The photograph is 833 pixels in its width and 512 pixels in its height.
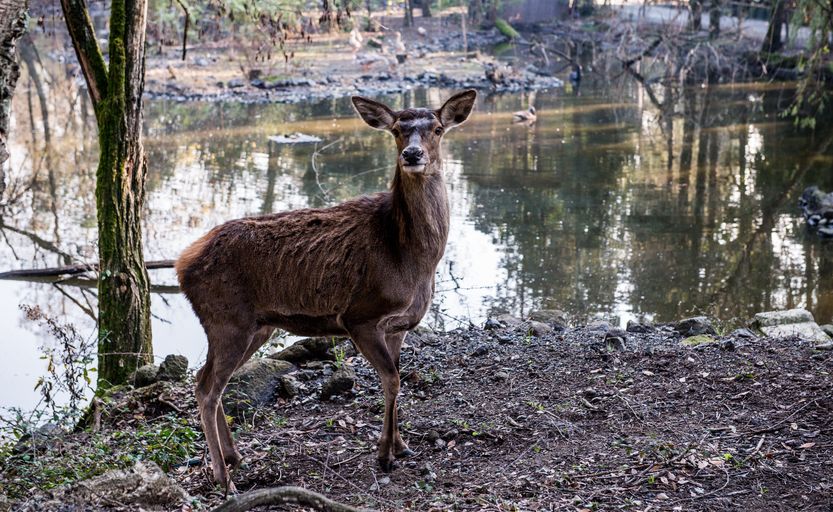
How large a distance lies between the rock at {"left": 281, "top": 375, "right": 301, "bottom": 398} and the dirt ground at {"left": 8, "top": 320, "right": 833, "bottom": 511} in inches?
2.4

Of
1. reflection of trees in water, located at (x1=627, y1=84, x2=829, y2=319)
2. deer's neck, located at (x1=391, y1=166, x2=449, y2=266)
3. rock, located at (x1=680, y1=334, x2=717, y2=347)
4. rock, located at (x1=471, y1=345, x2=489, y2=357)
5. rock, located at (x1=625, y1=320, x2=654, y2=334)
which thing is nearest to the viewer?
deer's neck, located at (x1=391, y1=166, x2=449, y2=266)

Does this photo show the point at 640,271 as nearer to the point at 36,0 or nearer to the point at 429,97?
the point at 429,97

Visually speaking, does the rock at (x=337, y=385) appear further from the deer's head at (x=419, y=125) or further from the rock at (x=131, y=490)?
the rock at (x=131, y=490)

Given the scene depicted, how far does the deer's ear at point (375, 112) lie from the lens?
6195 mm

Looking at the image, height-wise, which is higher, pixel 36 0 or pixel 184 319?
pixel 36 0

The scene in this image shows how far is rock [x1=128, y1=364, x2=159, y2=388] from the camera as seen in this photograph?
7883 millimetres

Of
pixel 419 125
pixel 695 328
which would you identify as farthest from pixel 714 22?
pixel 419 125

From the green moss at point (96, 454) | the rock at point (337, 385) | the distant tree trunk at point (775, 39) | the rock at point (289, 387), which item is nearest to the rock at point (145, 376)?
the green moss at point (96, 454)

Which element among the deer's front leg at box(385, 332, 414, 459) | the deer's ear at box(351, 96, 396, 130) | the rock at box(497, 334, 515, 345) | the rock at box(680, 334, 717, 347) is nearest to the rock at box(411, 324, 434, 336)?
the rock at box(497, 334, 515, 345)

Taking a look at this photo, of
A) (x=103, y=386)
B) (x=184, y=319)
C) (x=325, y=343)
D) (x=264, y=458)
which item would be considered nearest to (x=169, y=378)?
(x=103, y=386)

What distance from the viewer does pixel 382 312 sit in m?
5.91

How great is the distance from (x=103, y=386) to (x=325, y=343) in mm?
1940

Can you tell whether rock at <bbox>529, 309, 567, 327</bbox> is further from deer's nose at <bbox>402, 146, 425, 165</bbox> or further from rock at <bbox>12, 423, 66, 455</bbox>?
rock at <bbox>12, 423, 66, 455</bbox>

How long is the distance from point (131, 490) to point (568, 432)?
9.40ft
